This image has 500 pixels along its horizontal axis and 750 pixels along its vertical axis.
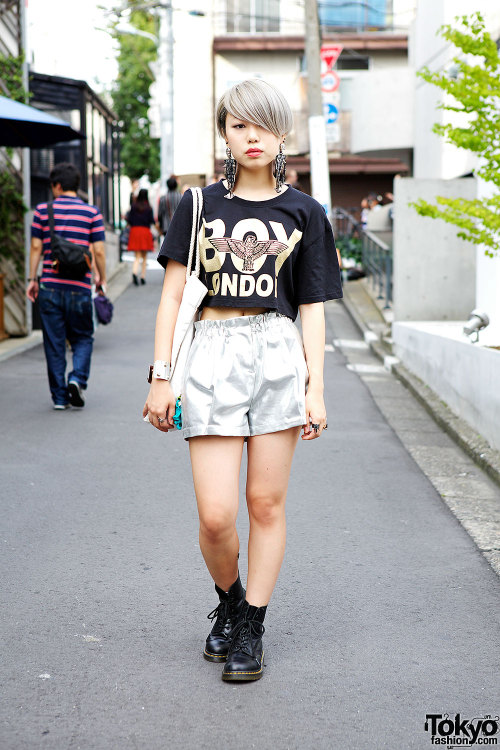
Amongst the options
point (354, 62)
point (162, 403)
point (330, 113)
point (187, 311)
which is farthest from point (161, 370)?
point (354, 62)

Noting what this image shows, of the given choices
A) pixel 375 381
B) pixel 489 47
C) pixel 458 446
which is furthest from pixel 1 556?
pixel 375 381

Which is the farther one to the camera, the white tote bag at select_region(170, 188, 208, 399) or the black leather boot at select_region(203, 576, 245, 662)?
→ the black leather boot at select_region(203, 576, 245, 662)

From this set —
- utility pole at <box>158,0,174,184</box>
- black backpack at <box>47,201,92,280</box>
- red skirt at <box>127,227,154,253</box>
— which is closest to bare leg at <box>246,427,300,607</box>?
black backpack at <box>47,201,92,280</box>

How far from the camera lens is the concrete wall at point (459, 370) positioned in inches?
284

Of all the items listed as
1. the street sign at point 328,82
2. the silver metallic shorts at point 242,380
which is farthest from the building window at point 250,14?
the silver metallic shorts at point 242,380

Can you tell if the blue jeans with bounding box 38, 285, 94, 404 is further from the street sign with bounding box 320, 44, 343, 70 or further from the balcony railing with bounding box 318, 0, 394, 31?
the balcony railing with bounding box 318, 0, 394, 31

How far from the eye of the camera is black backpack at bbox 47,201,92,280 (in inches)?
336

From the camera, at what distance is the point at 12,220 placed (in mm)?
14297

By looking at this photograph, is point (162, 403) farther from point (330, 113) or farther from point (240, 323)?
point (330, 113)

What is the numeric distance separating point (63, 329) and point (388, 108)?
14434 mm

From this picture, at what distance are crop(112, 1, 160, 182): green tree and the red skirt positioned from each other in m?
35.4

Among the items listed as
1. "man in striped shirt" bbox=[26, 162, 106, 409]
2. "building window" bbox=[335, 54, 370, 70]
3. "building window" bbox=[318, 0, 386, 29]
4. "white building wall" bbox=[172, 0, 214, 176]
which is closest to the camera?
"man in striped shirt" bbox=[26, 162, 106, 409]

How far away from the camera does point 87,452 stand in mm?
7219

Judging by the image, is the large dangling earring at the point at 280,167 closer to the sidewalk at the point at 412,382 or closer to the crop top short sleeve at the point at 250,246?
the crop top short sleeve at the point at 250,246
